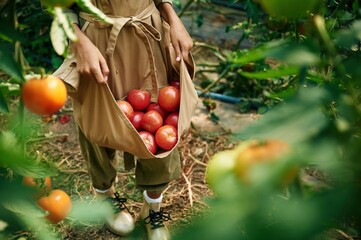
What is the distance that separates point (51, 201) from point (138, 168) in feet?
2.86

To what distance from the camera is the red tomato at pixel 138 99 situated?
1.49 m

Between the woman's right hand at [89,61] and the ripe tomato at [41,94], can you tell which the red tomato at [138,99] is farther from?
the ripe tomato at [41,94]

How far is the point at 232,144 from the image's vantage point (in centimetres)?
233

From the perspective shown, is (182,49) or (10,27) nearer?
(10,27)

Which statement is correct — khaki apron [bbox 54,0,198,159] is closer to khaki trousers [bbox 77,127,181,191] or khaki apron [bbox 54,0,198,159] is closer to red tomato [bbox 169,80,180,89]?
red tomato [bbox 169,80,180,89]

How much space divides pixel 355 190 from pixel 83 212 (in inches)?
16.3

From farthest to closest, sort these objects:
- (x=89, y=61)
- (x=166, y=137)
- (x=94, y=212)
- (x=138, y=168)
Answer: (x=138, y=168) → (x=166, y=137) → (x=89, y=61) → (x=94, y=212)

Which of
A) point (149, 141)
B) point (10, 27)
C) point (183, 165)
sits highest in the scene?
point (10, 27)

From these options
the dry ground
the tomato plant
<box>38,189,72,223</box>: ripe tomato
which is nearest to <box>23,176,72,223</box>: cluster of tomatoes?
<box>38,189,72,223</box>: ripe tomato

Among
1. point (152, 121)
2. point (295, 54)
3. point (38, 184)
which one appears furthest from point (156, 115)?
point (295, 54)

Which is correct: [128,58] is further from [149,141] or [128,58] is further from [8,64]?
[8,64]

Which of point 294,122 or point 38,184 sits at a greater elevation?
point 294,122

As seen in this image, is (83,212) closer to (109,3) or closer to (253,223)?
(253,223)

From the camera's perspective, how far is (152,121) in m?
1.47
